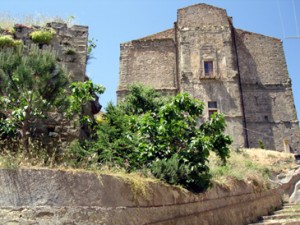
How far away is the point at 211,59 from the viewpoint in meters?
27.4

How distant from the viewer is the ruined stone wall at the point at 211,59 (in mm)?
25797

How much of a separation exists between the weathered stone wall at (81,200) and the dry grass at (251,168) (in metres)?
2.77

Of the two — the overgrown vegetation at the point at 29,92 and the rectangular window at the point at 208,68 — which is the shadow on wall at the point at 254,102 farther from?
the overgrown vegetation at the point at 29,92

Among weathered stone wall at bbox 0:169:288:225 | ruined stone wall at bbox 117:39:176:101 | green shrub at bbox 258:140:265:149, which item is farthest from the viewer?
ruined stone wall at bbox 117:39:176:101

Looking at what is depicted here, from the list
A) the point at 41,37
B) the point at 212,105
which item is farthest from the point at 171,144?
the point at 212,105

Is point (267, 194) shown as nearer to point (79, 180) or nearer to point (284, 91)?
point (79, 180)

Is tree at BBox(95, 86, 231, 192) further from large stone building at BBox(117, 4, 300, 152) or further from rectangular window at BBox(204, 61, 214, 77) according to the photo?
rectangular window at BBox(204, 61, 214, 77)

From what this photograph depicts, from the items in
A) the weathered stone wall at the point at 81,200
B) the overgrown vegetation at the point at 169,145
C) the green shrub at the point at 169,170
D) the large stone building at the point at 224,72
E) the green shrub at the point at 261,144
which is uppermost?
the large stone building at the point at 224,72

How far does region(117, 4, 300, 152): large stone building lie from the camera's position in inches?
1037

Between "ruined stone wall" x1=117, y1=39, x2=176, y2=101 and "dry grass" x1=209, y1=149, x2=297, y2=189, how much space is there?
33.1 feet

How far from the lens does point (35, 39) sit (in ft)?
25.4

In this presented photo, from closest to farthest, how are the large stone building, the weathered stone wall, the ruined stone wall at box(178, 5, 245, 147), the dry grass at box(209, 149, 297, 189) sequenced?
1. the weathered stone wall
2. the dry grass at box(209, 149, 297, 189)
3. the ruined stone wall at box(178, 5, 245, 147)
4. the large stone building

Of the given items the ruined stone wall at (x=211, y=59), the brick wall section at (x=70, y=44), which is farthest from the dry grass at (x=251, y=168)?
the brick wall section at (x=70, y=44)

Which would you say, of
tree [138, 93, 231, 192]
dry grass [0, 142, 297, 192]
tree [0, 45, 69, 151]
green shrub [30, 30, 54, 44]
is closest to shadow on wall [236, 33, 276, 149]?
dry grass [0, 142, 297, 192]
